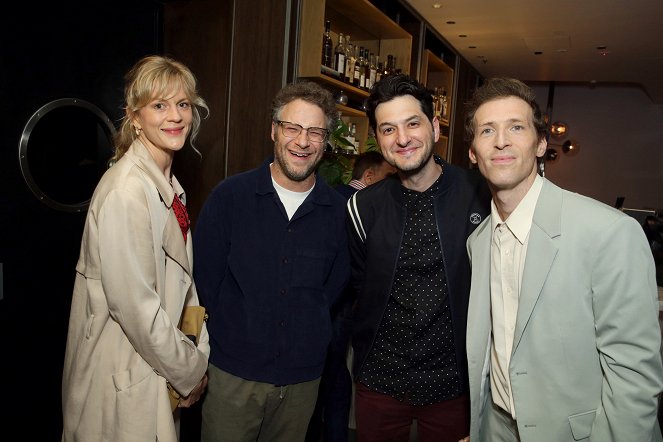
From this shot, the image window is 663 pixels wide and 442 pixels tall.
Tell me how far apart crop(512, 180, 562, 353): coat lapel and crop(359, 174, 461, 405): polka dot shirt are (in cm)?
47

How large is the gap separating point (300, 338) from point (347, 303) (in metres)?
0.77

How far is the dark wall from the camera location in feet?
7.57

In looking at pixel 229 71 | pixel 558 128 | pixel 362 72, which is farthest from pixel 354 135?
pixel 558 128

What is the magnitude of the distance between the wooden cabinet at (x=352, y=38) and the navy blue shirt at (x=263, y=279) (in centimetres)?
146

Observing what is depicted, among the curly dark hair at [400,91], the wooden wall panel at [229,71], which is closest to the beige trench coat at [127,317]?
the curly dark hair at [400,91]

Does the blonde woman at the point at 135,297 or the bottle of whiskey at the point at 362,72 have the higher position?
the bottle of whiskey at the point at 362,72

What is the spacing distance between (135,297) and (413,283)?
1.00 metres

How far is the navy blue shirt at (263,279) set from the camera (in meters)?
1.93

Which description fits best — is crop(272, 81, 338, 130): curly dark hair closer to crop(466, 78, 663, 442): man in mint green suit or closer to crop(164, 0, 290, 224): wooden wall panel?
crop(466, 78, 663, 442): man in mint green suit

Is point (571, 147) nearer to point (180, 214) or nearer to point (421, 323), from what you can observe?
point (421, 323)

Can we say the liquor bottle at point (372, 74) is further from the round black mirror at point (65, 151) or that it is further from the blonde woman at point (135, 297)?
the blonde woman at point (135, 297)

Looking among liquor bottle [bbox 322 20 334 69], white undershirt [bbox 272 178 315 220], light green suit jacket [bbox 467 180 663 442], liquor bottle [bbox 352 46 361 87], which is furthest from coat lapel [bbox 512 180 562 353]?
liquor bottle [bbox 352 46 361 87]

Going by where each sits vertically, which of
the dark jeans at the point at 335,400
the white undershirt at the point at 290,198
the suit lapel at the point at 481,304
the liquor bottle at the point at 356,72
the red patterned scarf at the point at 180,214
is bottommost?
the dark jeans at the point at 335,400

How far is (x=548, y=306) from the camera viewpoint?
55.1 inches
